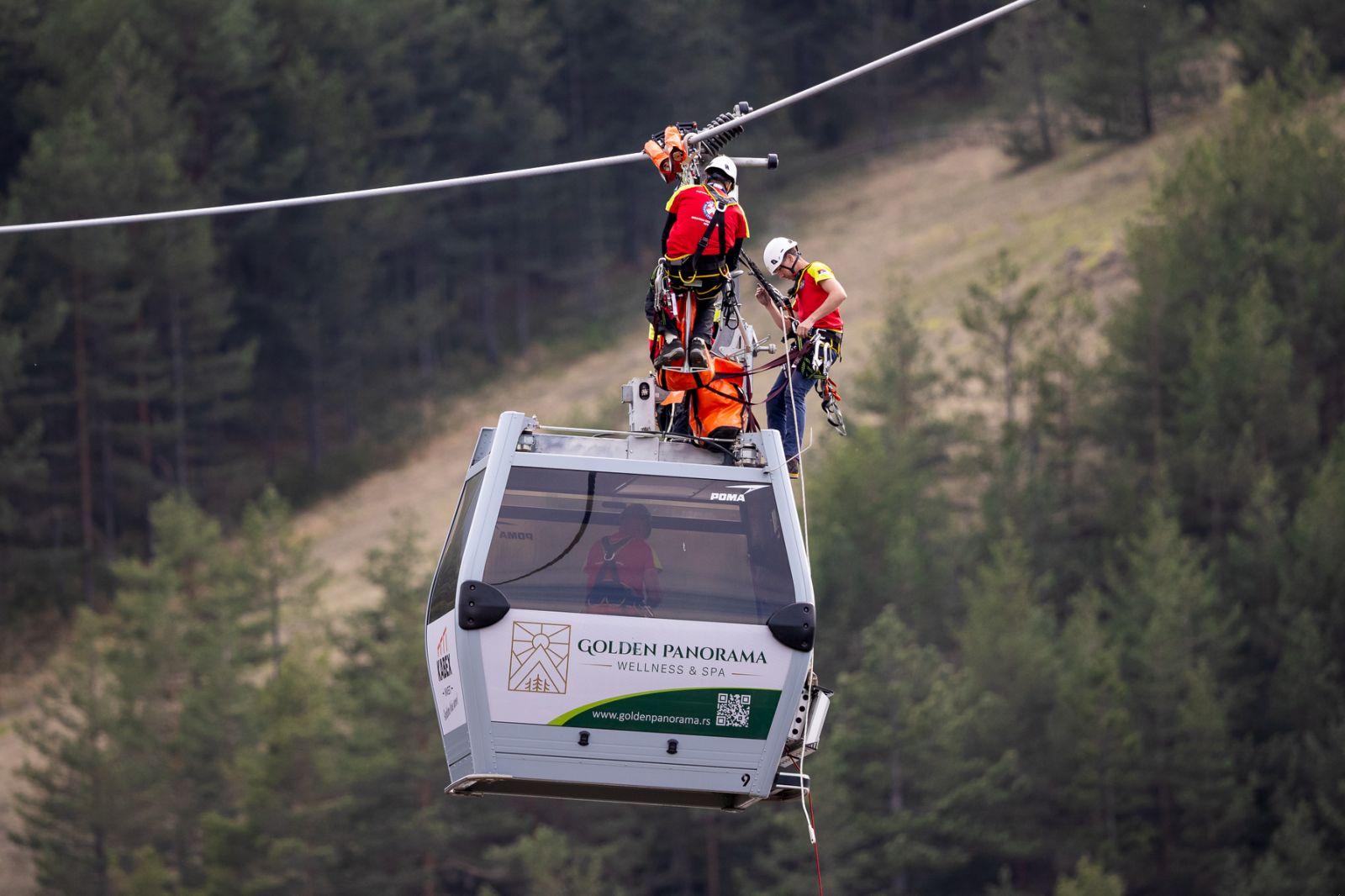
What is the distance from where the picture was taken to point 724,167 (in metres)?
13.5

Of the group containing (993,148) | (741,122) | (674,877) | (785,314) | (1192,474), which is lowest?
(674,877)

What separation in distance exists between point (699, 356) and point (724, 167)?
51.9 inches

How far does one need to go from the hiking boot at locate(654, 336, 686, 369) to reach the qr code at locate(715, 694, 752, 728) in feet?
9.45

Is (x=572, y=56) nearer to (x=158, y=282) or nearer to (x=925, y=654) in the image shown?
(x=158, y=282)

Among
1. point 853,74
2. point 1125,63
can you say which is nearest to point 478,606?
point 853,74

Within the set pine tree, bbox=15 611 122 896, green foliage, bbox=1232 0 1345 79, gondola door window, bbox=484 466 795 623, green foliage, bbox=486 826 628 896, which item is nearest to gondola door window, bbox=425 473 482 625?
gondola door window, bbox=484 466 795 623

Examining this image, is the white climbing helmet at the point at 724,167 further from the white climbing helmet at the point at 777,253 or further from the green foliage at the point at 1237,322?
the green foliage at the point at 1237,322

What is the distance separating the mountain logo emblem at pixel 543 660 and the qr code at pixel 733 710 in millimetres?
959

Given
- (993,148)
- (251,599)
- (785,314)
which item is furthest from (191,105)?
(785,314)

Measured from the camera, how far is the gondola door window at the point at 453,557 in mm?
12172

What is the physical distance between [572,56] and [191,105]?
16871 mm

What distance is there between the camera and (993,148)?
77688mm

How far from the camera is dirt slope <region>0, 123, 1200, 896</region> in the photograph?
56.0m

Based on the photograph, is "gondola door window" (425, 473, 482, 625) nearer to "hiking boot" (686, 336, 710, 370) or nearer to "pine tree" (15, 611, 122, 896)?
"hiking boot" (686, 336, 710, 370)
